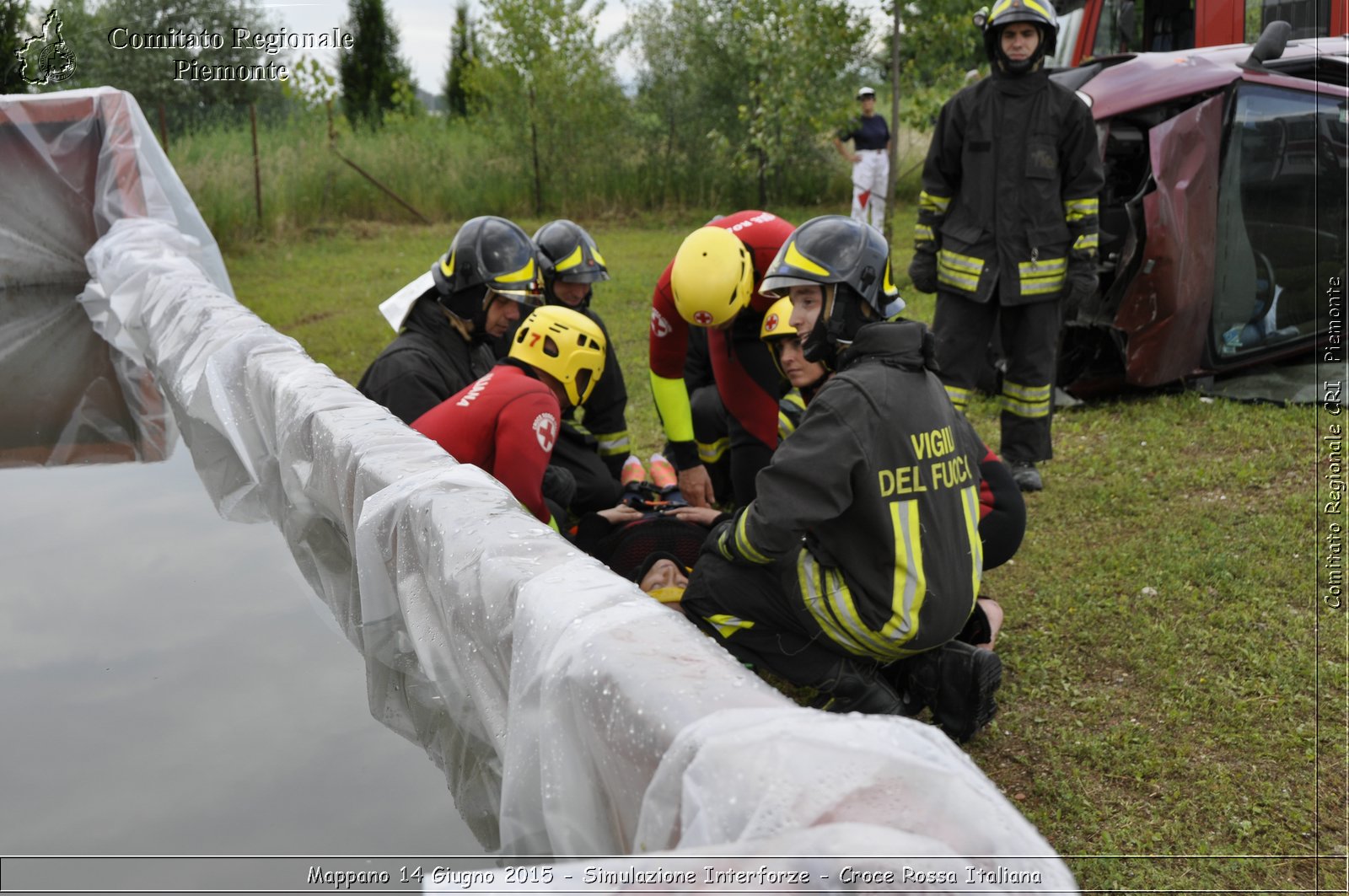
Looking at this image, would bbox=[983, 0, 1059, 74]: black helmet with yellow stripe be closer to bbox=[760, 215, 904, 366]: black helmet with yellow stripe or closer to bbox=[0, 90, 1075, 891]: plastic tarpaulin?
bbox=[760, 215, 904, 366]: black helmet with yellow stripe

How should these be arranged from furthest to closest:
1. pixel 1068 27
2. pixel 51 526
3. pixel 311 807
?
1. pixel 1068 27
2. pixel 51 526
3. pixel 311 807

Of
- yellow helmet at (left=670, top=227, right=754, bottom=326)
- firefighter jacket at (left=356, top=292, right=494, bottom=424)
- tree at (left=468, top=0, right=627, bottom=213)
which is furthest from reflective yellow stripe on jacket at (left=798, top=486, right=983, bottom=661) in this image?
tree at (left=468, top=0, right=627, bottom=213)

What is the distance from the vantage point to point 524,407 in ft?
12.5

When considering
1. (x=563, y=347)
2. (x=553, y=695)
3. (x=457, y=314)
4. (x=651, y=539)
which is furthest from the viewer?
(x=457, y=314)

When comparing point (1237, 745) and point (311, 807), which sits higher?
point (311, 807)

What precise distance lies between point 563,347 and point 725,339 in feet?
3.20

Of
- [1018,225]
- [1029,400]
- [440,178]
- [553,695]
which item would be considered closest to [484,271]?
[1018,225]

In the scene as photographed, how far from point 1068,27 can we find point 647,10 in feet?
46.4

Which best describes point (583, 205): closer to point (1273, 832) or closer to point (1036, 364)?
point (1036, 364)

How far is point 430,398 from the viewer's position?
4590 mm

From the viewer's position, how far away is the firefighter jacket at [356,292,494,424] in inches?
180

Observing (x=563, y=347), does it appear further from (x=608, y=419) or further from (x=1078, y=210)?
(x=1078, y=210)

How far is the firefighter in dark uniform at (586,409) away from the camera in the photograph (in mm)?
5012

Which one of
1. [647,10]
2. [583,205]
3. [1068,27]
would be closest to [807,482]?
[1068,27]
